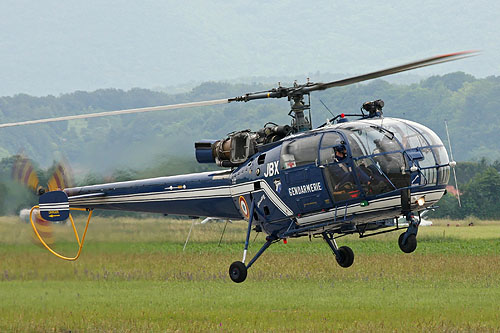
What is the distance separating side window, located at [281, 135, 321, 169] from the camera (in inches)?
685

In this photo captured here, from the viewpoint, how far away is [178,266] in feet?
101

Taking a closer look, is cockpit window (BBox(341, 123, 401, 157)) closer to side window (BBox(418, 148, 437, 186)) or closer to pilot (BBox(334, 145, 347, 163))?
pilot (BBox(334, 145, 347, 163))

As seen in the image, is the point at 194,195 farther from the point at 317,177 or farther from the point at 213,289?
the point at 213,289

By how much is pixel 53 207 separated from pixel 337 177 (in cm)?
867

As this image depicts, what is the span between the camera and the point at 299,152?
1772 centimetres

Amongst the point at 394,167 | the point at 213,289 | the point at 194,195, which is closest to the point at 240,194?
the point at 194,195

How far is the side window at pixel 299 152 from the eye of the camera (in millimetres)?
17391

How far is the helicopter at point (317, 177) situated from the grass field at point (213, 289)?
238 centimetres

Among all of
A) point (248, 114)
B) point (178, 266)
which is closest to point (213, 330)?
point (178, 266)

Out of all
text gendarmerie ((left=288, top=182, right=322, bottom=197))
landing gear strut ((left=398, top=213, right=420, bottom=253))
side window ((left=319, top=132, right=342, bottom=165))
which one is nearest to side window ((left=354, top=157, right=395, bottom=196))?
side window ((left=319, top=132, right=342, bottom=165))

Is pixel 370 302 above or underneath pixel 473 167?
above

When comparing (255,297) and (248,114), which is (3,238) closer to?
(255,297)

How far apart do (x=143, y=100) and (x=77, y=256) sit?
15072 centimetres

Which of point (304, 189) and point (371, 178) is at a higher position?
point (371, 178)
